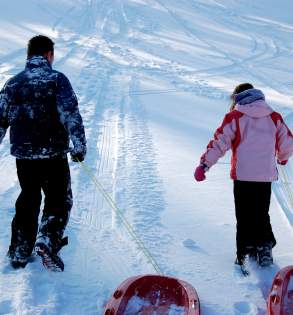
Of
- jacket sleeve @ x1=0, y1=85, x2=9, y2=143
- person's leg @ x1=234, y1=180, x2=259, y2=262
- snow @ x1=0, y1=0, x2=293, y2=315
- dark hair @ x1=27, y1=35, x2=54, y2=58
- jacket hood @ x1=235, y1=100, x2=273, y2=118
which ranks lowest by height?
snow @ x1=0, y1=0, x2=293, y2=315

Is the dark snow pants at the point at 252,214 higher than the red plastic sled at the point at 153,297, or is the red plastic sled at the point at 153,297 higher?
the dark snow pants at the point at 252,214

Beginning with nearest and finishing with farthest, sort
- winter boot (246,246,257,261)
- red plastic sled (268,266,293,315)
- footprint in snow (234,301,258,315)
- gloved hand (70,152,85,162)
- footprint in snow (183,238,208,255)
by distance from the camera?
red plastic sled (268,266,293,315)
footprint in snow (234,301,258,315)
gloved hand (70,152,85,162)
winter boot (246,246,257,261)
footprint in snow (183,238,208,255)

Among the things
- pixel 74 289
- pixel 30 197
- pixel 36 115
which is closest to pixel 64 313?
pixel 74 289

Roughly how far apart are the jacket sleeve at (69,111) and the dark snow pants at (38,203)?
241 mm

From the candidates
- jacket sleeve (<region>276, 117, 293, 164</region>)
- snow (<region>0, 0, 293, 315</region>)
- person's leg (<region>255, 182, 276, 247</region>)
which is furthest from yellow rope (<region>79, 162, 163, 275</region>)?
jacket sleeve (<region>276, 117, 293, 164</region>)

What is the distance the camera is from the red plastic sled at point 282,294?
310 cm

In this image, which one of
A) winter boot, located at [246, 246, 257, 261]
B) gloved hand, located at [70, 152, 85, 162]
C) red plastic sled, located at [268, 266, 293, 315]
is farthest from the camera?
winter boot, located at [246, 246, 257, 261]

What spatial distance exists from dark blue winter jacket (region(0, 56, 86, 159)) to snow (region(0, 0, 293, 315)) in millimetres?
941

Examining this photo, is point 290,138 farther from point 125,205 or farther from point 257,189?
point 125,205

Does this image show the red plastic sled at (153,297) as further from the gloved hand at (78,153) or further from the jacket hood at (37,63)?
the jacket hood at (37,63)

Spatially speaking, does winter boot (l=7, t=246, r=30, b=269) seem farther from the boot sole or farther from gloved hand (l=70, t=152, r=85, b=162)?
gloved hand (l=70, t=152, r=85, b=162)

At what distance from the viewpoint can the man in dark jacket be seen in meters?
3.45

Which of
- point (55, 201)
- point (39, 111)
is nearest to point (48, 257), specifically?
point (55, 201)

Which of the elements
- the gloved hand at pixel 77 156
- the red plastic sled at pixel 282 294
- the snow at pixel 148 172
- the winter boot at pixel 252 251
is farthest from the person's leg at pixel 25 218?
the red plastic sled at pixel 282 294
